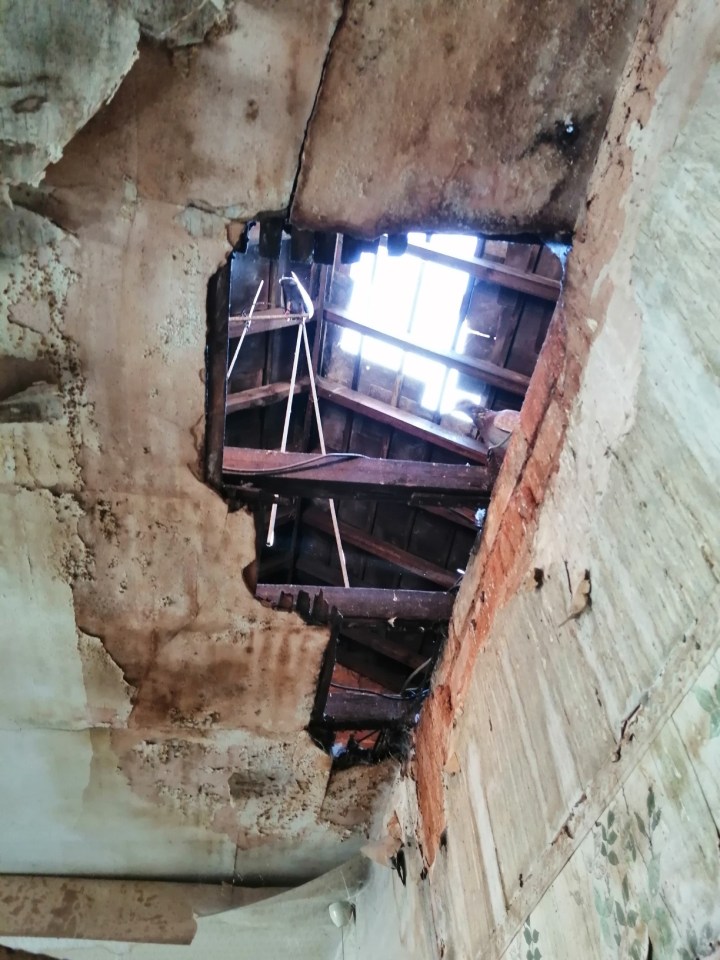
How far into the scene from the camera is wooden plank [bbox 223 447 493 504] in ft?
6.29

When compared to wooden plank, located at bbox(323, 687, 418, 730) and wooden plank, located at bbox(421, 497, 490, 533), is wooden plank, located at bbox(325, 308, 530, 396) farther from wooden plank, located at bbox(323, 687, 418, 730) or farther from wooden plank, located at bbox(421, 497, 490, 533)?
wooden plank, located at bbox(323, 687, 418, 730)

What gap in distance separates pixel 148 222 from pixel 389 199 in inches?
21.0

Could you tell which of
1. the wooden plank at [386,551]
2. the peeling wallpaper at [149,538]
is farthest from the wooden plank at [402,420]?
the peeling wallpaper at [149,538]

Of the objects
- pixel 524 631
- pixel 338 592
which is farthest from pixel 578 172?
pixel 338 592

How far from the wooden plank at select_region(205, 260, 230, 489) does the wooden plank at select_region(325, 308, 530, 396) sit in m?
2.88

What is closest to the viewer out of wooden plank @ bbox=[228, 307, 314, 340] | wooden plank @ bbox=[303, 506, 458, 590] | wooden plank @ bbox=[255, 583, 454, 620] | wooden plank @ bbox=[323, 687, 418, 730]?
wooden plank @ bbox=[255, 583, 454, 620]

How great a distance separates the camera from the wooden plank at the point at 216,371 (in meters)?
1.56

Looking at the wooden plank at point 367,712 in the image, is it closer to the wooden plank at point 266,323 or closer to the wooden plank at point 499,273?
the wooden plank at point 266,323

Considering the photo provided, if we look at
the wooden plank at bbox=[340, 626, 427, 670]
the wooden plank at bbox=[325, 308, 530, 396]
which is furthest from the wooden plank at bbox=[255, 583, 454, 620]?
the wooden plank at bbox=[340, 626, 427, 670]

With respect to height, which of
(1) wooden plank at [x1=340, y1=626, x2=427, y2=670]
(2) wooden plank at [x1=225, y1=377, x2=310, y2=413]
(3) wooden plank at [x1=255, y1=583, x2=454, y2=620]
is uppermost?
(3) wooden plank at [x1=255, y1=583, x2=454, y2=620]

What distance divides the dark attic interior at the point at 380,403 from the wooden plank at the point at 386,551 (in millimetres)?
12

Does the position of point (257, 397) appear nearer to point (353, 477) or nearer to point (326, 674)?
point (326, 674)

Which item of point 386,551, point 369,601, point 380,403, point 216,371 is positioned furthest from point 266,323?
point 216,371

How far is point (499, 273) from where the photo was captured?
4059mm
